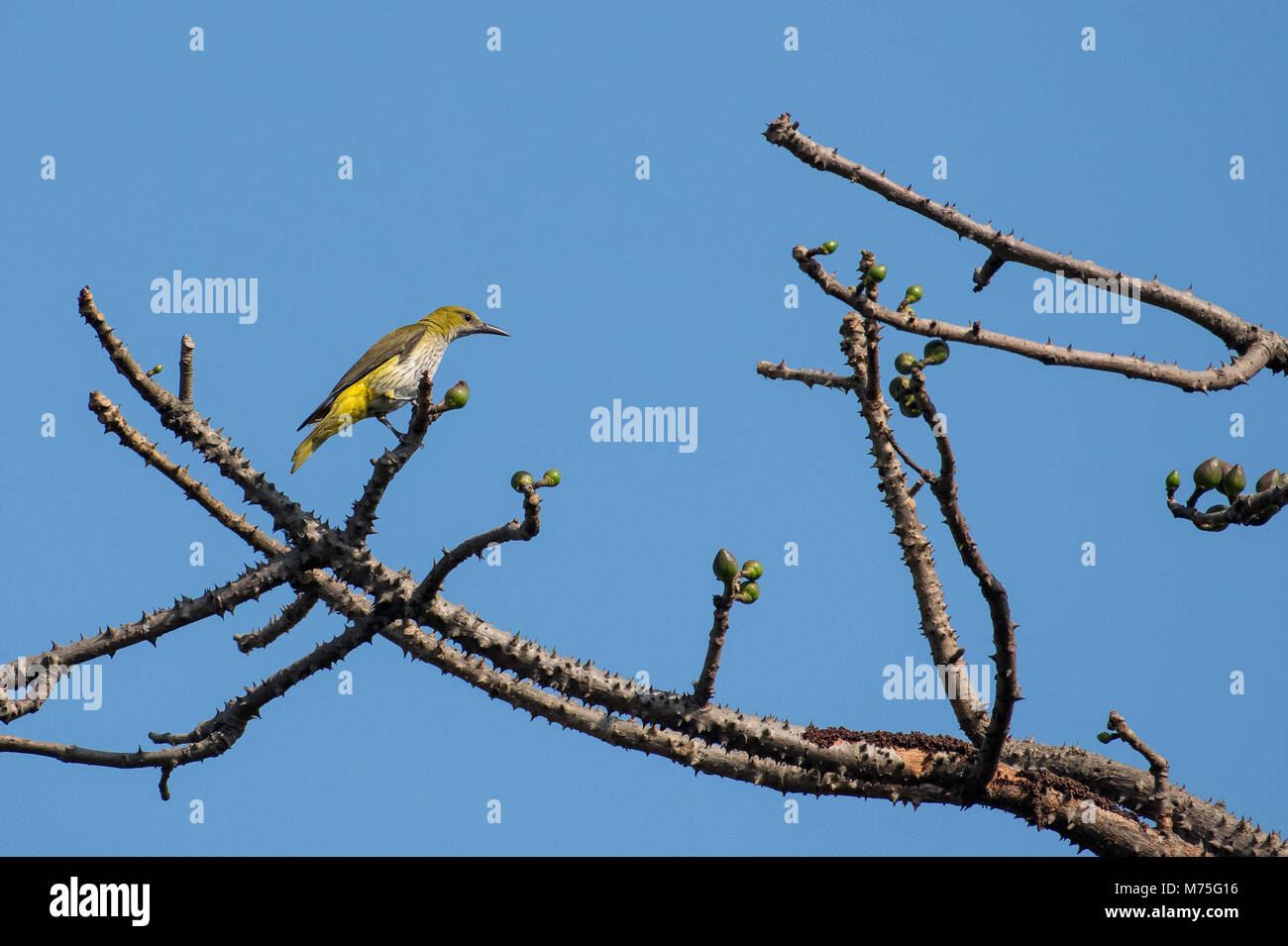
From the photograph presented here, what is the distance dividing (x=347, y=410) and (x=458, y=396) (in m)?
4.79

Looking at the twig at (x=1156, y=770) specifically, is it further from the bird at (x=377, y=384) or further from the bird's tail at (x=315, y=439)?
the bird's tail at (x=315, y=439)

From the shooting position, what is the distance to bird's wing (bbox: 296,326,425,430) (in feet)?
31.3

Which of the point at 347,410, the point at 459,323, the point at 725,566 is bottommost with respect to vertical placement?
the point at 725,566

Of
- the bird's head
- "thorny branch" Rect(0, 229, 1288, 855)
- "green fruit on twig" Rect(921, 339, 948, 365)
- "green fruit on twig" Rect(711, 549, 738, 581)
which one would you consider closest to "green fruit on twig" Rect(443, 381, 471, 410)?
"thorny branch" Rect(0, 229, 1288, 855)

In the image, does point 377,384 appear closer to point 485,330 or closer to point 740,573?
point 485,330

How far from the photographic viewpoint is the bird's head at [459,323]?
12.3m

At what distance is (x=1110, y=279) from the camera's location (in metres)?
5.95

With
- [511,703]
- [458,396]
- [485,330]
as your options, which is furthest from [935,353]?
[485,330]

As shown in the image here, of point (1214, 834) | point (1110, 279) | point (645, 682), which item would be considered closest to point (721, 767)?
point (645, 682)

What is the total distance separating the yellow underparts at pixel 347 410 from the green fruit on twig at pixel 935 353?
584cm

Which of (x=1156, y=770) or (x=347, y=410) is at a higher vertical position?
(x=347, y=410)

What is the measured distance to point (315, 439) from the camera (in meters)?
9.46

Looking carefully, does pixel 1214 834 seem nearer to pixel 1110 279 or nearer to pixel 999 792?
pixel 999 792
